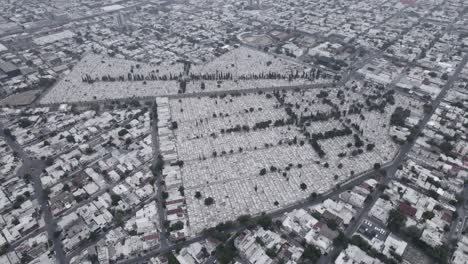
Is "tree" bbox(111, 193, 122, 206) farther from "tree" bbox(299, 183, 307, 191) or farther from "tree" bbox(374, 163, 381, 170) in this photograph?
"tree" bbox(374, 163, 381, 170)

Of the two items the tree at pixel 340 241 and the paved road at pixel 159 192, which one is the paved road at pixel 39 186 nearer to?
the paved road at pixel 159 192

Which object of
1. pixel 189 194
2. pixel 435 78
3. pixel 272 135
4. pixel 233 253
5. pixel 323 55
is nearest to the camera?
pixel 233 253

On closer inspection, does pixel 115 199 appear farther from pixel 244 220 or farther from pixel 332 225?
pixel 332 225

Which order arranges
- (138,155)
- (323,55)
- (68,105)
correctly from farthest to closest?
(323,55) < (68,105) < (138,155)

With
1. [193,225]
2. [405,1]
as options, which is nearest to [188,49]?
[193,225]

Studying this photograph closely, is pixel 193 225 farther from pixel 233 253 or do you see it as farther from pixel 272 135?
pixel 272 135

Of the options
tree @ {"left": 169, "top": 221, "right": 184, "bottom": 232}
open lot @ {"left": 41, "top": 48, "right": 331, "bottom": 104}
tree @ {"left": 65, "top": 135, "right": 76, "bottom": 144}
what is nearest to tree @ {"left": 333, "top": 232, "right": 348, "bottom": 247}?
tree @ {"left": 169, "top": 221, "right": 184, "bottom": 232}

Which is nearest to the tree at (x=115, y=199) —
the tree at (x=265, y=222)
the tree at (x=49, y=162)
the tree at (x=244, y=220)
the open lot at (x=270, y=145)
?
the open lot at (x=270, y=145)
